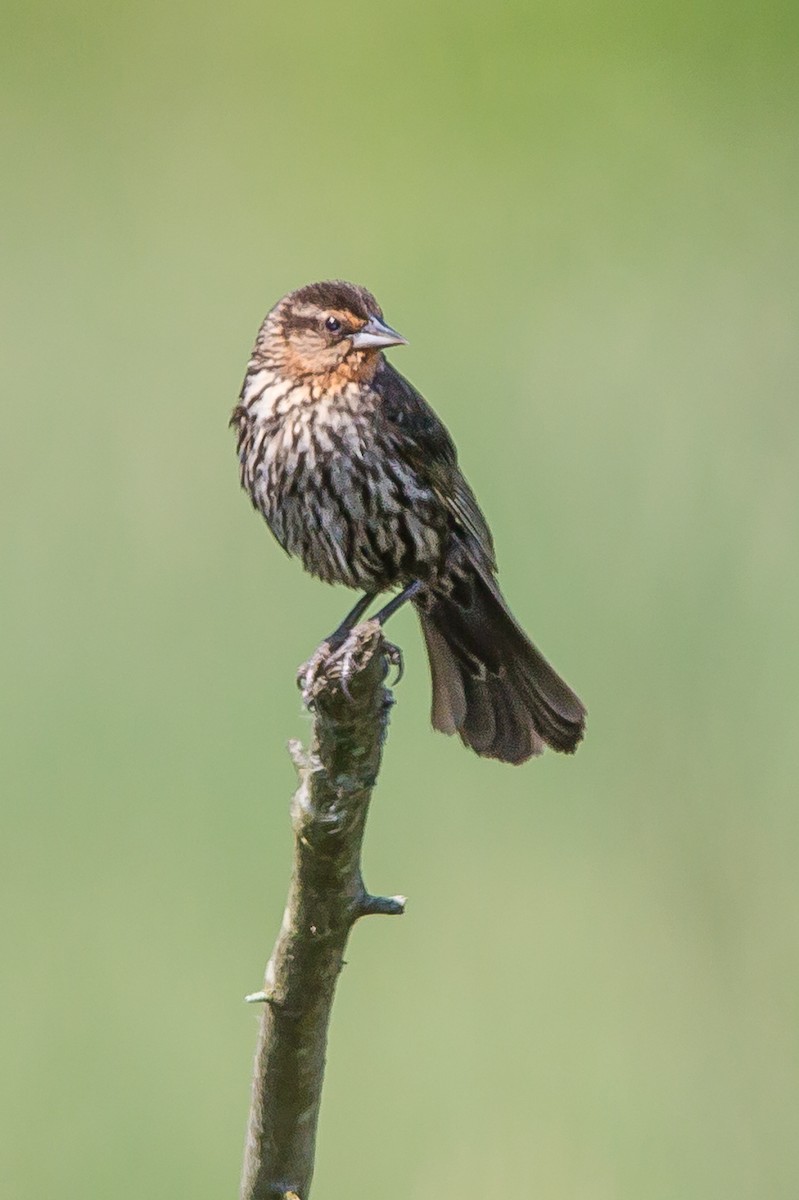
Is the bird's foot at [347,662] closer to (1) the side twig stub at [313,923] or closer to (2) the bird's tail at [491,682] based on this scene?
(1) the side twig stub at [313,923]

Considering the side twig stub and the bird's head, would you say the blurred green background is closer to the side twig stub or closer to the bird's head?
the bird's head

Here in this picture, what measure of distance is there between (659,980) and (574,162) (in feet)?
9.60

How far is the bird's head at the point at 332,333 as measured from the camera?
3.40 m

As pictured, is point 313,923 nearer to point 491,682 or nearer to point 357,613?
point 491,682

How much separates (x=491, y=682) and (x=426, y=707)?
0.71 meters

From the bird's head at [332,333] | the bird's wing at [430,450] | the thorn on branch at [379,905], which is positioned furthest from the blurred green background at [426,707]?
the thorn on branch at [379,905]

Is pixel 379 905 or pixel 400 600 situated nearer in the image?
pixel 379 905

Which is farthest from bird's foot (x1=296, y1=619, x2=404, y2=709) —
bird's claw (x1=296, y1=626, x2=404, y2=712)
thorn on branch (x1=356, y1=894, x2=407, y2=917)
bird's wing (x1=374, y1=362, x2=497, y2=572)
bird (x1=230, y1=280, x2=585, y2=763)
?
bird's wing (x1=374, y1=362, x2=497, y2=572)

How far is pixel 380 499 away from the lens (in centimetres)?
341

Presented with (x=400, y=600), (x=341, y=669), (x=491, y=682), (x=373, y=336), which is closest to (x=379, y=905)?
(x=341, y=669)

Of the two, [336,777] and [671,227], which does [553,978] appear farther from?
[671,227]

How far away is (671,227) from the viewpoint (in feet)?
17.9

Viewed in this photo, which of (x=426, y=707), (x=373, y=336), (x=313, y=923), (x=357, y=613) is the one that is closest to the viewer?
(x=313, y=923)

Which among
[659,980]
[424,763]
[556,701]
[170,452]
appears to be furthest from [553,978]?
[170,452]
